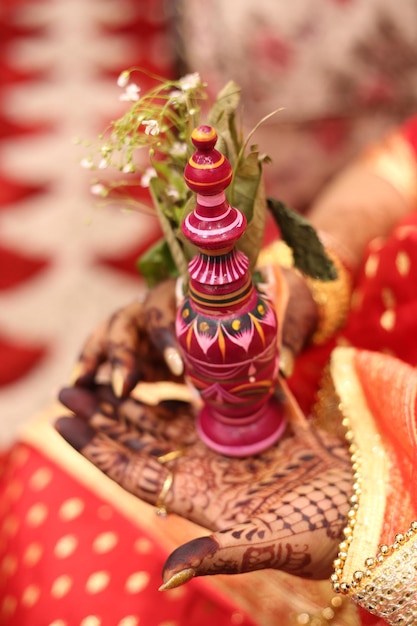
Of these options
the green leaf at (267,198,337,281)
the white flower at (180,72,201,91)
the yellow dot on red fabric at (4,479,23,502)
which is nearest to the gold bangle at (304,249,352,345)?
the green leaf at (267,198,337,281)

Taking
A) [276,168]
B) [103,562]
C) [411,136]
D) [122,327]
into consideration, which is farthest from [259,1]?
[103,562]

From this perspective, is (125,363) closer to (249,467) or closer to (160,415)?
(160,415)

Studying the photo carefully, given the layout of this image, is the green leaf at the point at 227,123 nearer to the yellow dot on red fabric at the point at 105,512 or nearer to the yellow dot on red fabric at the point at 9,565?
the yellow dot on red fabric at the point at 105,512

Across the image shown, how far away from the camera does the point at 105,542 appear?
0.95 m

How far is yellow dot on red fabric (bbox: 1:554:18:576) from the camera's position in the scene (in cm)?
99

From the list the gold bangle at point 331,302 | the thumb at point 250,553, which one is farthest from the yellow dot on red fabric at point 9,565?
the gold bangle at point 331,302

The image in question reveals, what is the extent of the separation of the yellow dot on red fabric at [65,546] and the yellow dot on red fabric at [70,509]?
1.2 inches

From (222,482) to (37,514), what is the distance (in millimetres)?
351

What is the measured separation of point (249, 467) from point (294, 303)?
0.27m

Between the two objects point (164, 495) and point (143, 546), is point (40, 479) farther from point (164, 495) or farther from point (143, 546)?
point (164, 495)

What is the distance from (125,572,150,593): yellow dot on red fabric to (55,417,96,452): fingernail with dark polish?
22 centimetres

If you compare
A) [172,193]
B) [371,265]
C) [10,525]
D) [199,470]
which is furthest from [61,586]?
[371,265]

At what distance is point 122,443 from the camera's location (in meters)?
0.85

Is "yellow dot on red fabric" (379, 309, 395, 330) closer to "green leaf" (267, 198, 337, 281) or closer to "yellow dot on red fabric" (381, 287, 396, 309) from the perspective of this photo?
"yellow dot on red fabric" (381, 287, 396, 309)
